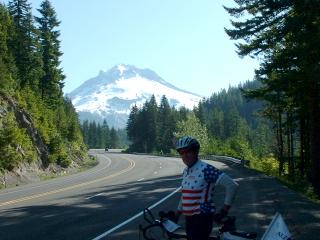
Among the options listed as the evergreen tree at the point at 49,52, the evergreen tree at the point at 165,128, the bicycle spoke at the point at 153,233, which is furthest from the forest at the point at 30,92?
the evergreen tree at the point at 165,128

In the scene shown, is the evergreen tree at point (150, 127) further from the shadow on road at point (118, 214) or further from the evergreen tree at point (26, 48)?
the shadow on road at point (118, 214)

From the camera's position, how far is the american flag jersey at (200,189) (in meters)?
5.66

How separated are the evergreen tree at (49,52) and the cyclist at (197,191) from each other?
65.8 meters

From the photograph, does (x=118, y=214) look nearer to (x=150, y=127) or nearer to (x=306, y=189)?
(x=306, y=189)

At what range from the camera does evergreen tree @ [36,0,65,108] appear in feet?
229

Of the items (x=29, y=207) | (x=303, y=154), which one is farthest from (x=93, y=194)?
(x=303, y=154)

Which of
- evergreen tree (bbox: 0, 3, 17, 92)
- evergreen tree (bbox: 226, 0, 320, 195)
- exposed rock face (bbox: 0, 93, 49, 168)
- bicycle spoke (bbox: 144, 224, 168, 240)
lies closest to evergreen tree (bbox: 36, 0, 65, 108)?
evergreen tree (bbox: 0, 3, 17, 92)

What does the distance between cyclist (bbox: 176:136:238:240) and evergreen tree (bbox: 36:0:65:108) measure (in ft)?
216

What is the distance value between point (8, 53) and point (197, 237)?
53370 millimetres

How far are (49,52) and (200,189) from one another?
67.5m

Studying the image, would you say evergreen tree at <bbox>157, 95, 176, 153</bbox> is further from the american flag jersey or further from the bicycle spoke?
the american flag jersey

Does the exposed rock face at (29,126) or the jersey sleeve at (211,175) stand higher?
the exposed rock face at (29,126)

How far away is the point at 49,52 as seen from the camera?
70.6 meters

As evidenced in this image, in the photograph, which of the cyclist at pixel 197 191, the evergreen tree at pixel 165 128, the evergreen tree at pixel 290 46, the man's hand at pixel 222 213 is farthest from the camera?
the evergreen tree at pixel 165 128
